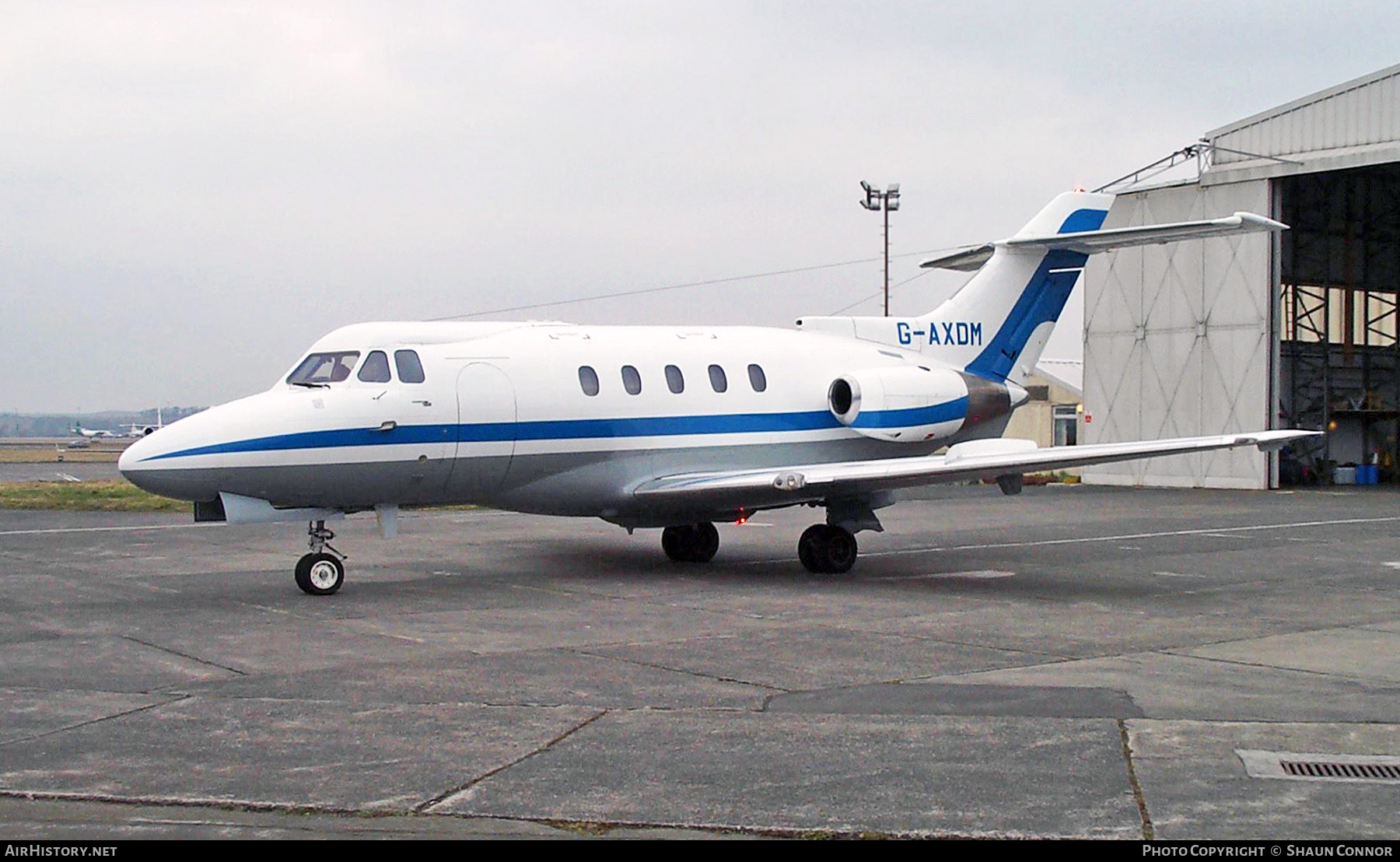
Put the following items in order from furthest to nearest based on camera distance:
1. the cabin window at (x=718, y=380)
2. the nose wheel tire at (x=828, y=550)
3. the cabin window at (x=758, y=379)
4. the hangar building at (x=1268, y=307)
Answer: the hangar building at (x=1268, y=307), the cabin window at (x=758, y=379), the cabin window at (x=718, y=380), the nose wheel tire at (x=828, y=550)

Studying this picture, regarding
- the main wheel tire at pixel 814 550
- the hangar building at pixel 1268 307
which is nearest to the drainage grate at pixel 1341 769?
the main wheel tire at pixel 814 550

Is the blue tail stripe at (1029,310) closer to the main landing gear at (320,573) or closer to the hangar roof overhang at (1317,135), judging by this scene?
the main landing gear at (320,573)

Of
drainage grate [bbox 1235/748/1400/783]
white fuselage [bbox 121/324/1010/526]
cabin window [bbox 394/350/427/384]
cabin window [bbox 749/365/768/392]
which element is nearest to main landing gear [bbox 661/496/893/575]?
white fuselage [bbox 121/324/1010/526]

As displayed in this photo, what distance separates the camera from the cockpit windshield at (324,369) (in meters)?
15.8

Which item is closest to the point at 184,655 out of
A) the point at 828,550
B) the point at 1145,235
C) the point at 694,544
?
the point at 828,550

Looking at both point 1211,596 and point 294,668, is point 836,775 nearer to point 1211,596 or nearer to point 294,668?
point 294,668

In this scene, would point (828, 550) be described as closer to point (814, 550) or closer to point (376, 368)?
point (814, 550)

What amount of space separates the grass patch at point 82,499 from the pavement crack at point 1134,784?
22863 mm

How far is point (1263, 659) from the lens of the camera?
1107cm

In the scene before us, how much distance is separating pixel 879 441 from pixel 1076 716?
1084 centimetres

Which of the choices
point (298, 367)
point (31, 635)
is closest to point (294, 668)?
point (31, 635)

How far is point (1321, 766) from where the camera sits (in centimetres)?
732

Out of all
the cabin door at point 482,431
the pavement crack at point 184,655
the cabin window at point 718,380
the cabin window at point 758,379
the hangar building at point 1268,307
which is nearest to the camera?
the pavement crack at point 184,655

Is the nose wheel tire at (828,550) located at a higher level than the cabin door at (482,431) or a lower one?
lower
